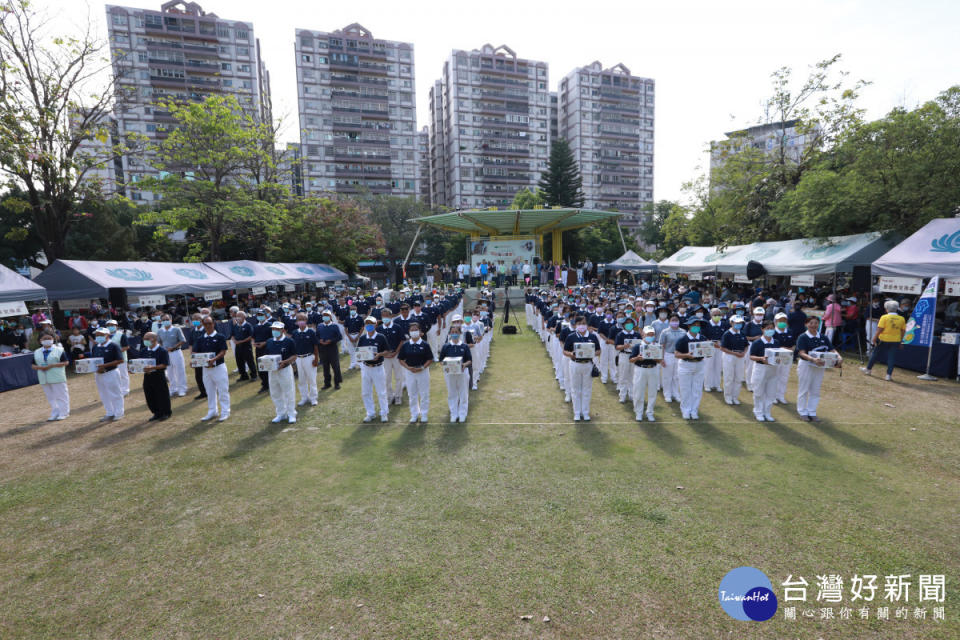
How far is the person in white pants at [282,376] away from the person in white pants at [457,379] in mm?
3140

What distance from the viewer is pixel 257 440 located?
8320 mm

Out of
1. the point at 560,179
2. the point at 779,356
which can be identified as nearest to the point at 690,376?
the point at 779,356

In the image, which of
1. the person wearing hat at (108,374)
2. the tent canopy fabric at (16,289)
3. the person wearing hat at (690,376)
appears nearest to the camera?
the person wearing hat at (690,376)

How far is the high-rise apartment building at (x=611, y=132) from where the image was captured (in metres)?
88.9

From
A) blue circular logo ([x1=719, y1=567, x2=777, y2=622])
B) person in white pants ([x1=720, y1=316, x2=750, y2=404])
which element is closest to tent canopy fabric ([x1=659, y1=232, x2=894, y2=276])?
person in white pants ([x1=720, y1=316, x2=750, y2=404])

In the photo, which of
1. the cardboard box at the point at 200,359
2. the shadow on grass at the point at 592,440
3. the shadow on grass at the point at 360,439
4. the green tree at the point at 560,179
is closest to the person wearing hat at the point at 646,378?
the shadow on grass at the point at 592,440

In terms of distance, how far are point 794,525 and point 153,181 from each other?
33318 mm

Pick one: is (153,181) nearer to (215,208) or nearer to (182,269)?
(215,208)

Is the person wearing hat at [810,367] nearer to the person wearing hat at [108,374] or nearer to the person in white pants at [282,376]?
the person in white pants at [282,376]

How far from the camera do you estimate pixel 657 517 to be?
17.5ft

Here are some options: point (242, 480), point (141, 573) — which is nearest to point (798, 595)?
point (141, 573)

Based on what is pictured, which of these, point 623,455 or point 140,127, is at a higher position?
point 140,127

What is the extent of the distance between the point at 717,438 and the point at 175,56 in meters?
81.9

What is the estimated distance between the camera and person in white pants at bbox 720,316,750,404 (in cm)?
938
